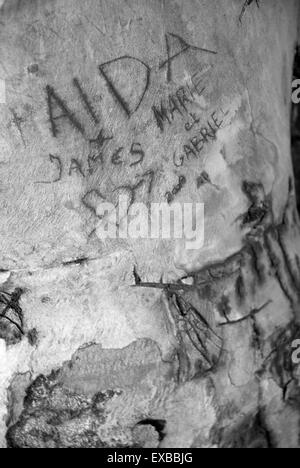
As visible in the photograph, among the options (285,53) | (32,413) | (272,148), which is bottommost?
(32,413)

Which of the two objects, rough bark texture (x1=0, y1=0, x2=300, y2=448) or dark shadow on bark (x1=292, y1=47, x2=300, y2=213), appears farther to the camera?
dark shadow on bark (x1=292, y1=47, x2=300, y2=213)

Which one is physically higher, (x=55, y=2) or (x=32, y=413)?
(x=55, y=2)

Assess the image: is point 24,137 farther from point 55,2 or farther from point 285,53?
point 285,53

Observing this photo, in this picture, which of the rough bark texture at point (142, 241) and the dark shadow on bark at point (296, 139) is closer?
the rough bark texture at point (142, 241)

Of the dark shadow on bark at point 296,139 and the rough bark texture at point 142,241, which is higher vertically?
the dark shadow on bark at point 296,139

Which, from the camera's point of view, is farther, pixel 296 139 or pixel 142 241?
pixel 296 139

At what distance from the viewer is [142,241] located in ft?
5.04

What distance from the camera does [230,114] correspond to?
158cm

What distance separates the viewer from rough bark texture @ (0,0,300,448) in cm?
138

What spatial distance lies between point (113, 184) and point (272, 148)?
1.69 feet

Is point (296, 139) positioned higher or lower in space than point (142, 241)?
higher

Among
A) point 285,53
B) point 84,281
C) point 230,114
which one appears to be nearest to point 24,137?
point 84,281

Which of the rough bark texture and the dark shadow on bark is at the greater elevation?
the dark shadow on bark

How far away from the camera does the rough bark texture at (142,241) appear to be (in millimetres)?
1376
